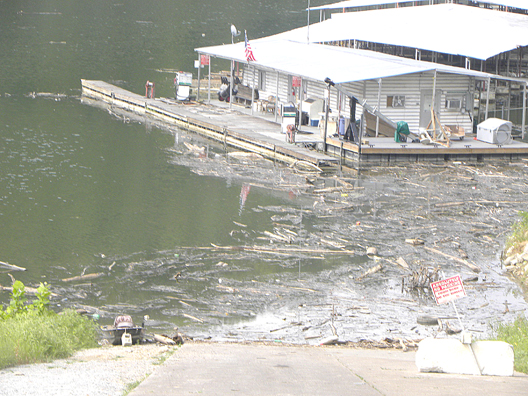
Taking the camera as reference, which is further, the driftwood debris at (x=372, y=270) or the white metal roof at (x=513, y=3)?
the white metal roof at (x=513, y=3)

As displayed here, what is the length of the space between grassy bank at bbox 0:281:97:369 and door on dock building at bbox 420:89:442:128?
2380 cm

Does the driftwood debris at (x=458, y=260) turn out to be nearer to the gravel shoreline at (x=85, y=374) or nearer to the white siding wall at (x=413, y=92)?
the gravel shoreline at (x=85, y=374)

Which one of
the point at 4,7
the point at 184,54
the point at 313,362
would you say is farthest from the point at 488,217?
the point at 4,7

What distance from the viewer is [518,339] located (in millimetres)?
12203

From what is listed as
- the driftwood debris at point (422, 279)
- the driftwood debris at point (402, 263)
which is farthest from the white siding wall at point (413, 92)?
the driftwood debris at point (422, 279)

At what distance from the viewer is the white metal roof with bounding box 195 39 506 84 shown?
33.0 m

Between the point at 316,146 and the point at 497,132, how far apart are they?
305 inches

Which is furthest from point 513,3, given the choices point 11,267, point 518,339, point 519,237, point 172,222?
point 518,339

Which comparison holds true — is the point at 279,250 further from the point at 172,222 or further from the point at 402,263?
the point at 172,222

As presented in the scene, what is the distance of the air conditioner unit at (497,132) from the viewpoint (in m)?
32.4

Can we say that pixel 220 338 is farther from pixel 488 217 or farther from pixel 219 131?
pixel 219 131

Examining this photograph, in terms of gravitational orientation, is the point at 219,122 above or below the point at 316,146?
above

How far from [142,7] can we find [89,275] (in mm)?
91599

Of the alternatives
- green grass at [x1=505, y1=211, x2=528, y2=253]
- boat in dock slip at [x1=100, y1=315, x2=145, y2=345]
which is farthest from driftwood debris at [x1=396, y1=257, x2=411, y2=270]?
boat in dock slip at [x1=100, y1=315, x2=145, y2=345]
